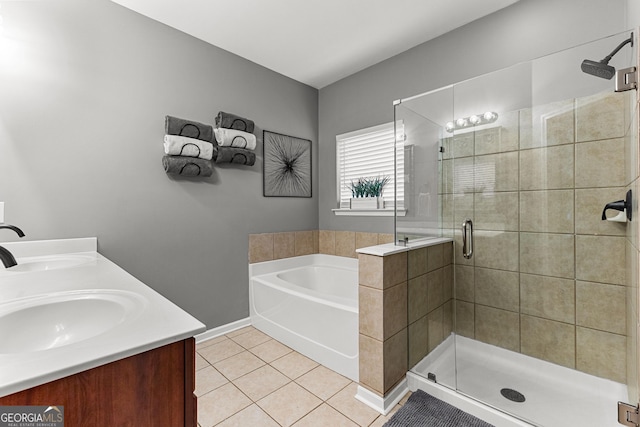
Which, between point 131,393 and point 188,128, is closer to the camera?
point 131,393

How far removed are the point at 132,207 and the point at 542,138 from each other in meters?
2.84

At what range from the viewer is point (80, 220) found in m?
1.86

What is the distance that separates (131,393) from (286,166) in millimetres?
2622

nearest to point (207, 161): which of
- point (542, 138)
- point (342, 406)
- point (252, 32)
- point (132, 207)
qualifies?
point (132, 207)

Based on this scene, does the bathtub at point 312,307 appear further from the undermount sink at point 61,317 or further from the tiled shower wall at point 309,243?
the undermount sink at point 61,317

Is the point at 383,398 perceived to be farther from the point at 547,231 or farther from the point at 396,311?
the point at 547,231

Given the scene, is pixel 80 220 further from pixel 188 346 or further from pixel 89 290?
pixel 188 346

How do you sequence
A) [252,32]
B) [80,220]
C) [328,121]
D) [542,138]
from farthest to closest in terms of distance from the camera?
[328,121] → [252,32] → [80,220] → [542,138]

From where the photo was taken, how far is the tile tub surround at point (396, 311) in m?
1.60

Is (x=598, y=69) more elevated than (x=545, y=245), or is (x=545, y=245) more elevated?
(x=598, y=69)

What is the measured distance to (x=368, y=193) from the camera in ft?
9.64

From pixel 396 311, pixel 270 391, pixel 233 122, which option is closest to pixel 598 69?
pixel 396 311

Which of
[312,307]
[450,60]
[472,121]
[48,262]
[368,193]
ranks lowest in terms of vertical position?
[312,307]

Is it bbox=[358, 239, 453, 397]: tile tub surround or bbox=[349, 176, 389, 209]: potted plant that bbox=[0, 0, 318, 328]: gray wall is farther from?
bbox=[358, 239, 453, 397]: tile tub surround
